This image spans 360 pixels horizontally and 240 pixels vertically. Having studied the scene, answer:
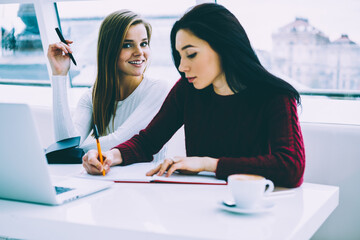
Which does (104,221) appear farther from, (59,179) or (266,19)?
(266,19)

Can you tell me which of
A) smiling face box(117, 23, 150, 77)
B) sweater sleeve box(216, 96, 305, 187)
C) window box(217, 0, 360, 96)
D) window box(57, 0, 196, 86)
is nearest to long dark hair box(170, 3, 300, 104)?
sweater sleeve box(216, 96, 305, 187)

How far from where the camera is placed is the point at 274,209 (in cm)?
115

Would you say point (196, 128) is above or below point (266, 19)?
→ below

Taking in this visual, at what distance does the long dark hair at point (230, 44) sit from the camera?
1679 millimetres

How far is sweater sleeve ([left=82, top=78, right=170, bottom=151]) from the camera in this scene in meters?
2.12

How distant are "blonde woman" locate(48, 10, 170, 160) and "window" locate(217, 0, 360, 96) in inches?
29.5

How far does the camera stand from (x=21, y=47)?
4.13 m

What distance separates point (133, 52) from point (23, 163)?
134 cm

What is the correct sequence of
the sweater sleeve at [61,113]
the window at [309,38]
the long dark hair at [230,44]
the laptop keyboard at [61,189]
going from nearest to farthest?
the laptop keyboard at [61,189] < the long dark hair at [230,44] < the sweater sleeve at [61,113] < the window at [309,38]

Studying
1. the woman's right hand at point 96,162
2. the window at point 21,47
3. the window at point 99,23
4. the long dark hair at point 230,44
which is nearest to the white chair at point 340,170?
the long dark hair at point 230,44

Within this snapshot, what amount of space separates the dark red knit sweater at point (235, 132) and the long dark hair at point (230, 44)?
0.06 meters

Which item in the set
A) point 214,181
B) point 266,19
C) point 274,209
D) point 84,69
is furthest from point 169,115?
point 84,69

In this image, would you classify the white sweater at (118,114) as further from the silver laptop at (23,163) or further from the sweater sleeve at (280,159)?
the silver laptop at (23,163)

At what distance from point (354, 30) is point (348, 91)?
38 centimetres
